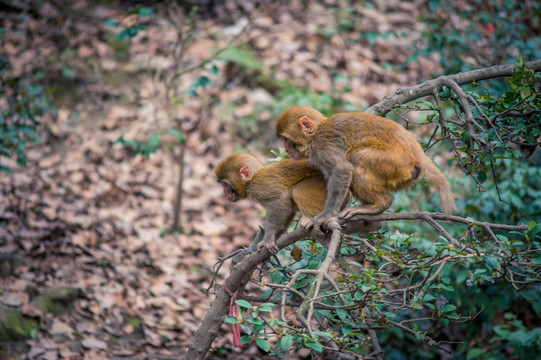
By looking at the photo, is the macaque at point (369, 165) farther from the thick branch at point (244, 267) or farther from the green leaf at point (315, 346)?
the green leaf at point (315, 346)

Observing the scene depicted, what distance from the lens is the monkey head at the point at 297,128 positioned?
441cm

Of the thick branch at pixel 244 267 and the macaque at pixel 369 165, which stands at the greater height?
the macaque at pixel 369 165

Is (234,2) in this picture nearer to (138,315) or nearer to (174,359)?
(138,315)

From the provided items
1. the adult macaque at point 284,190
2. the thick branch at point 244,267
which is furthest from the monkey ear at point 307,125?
the thick branch at point 244,267

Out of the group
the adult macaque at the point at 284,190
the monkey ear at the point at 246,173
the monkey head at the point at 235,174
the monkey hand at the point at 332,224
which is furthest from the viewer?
the monkey head at the point at 235,174

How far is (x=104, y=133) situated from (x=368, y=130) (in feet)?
23.0

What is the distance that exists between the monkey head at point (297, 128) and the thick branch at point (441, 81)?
1.96 ft

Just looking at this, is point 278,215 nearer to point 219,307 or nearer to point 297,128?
point 297,128

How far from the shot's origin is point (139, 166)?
31.4 ft

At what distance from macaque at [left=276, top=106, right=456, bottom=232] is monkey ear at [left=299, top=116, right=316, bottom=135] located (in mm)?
188

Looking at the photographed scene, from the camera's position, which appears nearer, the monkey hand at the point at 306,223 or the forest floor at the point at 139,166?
the monkey hand at the point at 306,223

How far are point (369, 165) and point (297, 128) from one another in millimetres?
782

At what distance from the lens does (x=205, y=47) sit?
1113 centimetres

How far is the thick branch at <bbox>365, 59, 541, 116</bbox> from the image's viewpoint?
3843 millimetres
